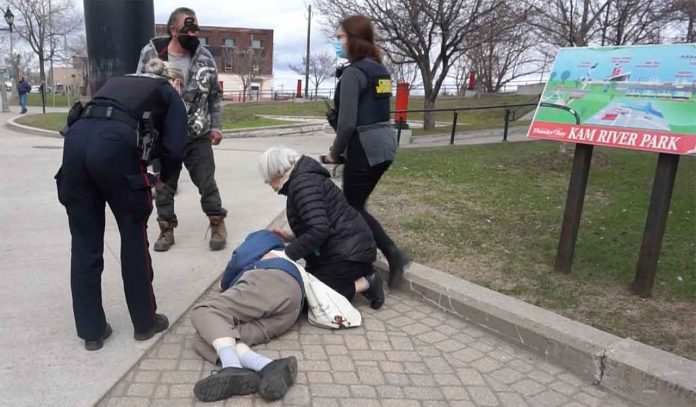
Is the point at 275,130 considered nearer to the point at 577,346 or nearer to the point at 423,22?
the point at 423,22

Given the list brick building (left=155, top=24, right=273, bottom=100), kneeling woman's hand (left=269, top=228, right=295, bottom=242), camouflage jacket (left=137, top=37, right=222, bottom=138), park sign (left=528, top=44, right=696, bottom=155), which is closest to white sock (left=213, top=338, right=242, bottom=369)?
kneeling woman's hand (left=269, top=228, right=295, bottom=242)

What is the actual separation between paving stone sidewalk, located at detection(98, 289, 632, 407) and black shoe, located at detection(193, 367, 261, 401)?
4cm

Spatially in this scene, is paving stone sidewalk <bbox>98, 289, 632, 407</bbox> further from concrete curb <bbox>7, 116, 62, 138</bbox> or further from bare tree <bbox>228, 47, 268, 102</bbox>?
bare tree <bbox>228, 47, 268, 102</bbox>

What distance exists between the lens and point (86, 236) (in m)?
2.77

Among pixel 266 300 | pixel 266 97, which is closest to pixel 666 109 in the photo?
pixel 266 300

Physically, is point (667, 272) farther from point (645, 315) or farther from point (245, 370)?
point (245, 370)

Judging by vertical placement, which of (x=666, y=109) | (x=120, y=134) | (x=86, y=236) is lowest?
(x=86, y=236)

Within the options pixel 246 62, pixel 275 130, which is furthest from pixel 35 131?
pixel 246 62

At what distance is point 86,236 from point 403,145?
11.1 metres

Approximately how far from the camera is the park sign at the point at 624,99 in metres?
3.32

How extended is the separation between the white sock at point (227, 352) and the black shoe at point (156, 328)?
1.69 ft

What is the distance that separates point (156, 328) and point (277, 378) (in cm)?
99

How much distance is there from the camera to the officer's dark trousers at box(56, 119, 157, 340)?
2613 mm

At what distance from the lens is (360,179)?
3.81 m
